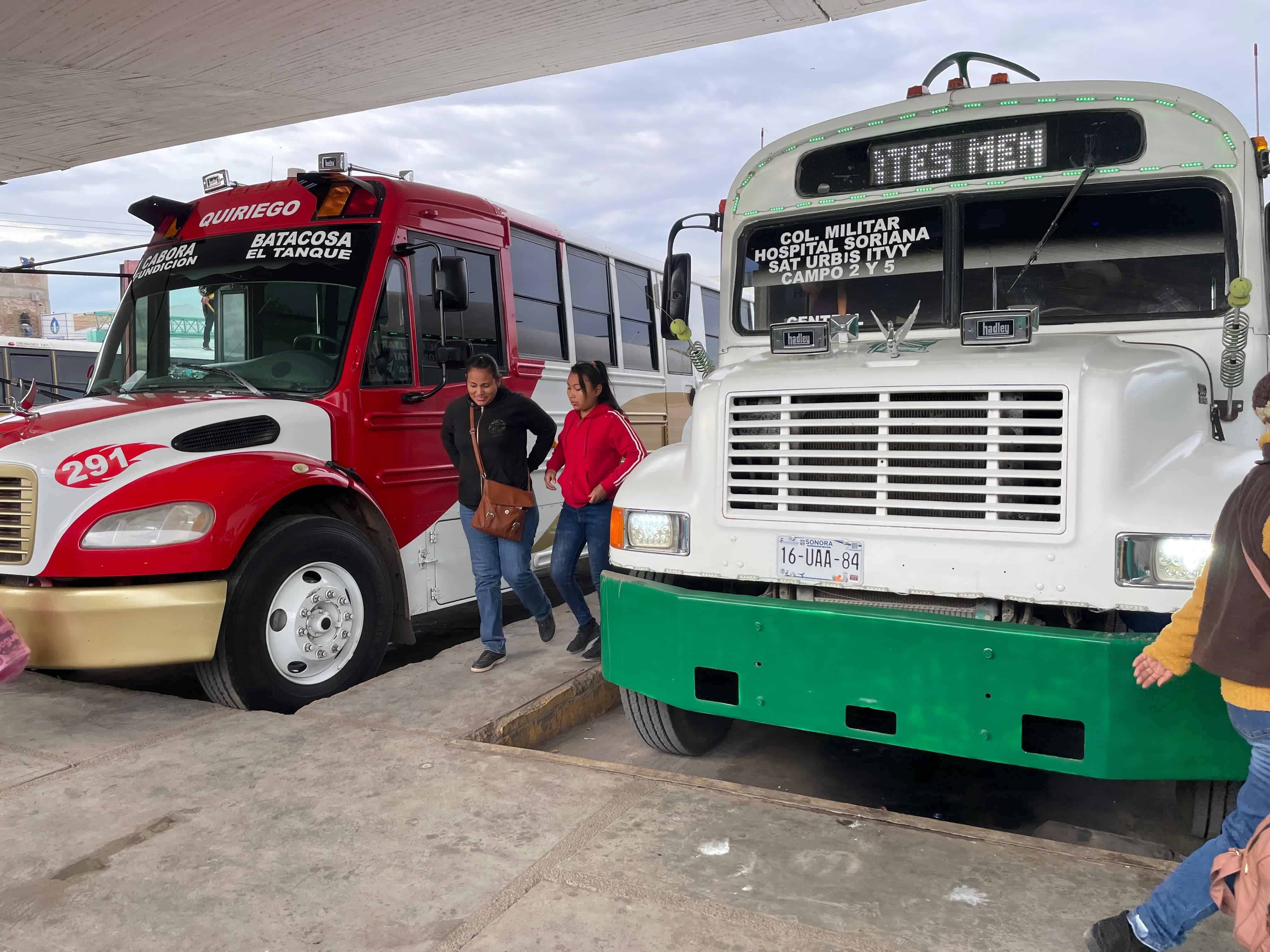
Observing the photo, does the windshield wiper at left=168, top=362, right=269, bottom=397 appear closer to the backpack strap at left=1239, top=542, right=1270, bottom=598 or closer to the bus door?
the bus door

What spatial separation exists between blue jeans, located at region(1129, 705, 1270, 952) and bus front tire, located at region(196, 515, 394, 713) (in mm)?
4031

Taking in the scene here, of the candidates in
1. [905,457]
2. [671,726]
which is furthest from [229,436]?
[905,457]

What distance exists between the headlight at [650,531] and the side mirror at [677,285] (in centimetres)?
149

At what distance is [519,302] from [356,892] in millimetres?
5013

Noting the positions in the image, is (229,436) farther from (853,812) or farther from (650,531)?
(853,812)

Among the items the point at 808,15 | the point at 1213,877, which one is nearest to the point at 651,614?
the point at 1213,877

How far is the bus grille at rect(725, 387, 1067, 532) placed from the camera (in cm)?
327

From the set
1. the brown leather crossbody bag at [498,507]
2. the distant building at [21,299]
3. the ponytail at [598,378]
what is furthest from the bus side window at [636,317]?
the distant building at [21,299]

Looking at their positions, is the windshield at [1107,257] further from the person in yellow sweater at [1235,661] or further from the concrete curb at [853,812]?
the concrete curb at [853,812]

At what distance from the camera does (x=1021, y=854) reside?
3207 mm

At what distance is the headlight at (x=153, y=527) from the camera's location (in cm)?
470

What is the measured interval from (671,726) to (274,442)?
258 cm

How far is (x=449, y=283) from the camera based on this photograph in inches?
242

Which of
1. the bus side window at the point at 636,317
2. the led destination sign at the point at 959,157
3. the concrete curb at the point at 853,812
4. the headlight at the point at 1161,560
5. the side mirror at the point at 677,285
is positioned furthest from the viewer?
the bus side window at the point at 636,317
